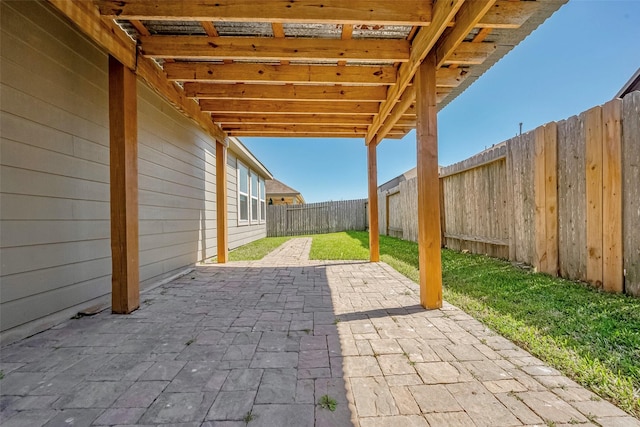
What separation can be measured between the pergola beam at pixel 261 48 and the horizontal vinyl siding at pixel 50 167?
2.37 ft

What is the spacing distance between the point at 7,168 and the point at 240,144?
5.53m

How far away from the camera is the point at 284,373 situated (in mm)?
1654

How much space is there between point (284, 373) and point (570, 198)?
12.0 ft

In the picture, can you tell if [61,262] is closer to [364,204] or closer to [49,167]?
[49,167]

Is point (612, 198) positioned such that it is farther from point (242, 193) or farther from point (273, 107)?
point (242, 193)

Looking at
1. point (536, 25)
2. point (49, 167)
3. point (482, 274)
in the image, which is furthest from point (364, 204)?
point (49, 167)

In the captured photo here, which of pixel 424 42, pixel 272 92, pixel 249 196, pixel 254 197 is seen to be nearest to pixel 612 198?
pixel 424 42

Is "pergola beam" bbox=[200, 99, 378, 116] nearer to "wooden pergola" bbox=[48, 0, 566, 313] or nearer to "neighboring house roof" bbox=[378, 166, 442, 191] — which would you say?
"wooden pergola" bbox=[48, 0, 566, 313]

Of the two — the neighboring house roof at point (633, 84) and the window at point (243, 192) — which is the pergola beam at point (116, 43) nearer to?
the window at point (243, 192)

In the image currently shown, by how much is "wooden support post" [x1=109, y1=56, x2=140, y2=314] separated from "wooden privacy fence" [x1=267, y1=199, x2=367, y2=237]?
38.0ft

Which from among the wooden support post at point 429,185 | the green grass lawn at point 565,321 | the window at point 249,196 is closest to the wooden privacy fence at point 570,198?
the green grass lawn at point 565,321

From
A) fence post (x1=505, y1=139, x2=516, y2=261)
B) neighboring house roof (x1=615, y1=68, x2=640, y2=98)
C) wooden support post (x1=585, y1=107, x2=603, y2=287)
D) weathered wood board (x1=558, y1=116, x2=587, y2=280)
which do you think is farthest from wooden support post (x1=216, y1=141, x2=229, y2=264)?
neighboring house roof (x1=615, y1=68, x2=640, y2=98)

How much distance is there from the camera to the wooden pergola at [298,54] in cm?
232

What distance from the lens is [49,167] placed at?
7.74 ft
